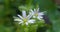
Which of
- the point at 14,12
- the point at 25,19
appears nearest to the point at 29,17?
the point at 25,19

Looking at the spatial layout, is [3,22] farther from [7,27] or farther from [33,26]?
[33,26]

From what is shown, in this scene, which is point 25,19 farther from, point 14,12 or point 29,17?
point 14,12

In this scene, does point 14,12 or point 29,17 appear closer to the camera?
point 29,17

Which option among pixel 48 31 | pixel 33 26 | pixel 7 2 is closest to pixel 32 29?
pixel 33 26

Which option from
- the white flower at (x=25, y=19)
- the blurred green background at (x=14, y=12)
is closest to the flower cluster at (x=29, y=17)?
the white flower at (x=25, y=19)

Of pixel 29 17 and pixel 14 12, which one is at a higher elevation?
pixel 14 12

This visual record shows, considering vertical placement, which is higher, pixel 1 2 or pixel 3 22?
pixel 1 2

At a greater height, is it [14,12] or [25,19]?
[14,12]

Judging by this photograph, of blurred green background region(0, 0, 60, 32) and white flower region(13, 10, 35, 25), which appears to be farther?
blurred green background region(0, 0, 60, 32)

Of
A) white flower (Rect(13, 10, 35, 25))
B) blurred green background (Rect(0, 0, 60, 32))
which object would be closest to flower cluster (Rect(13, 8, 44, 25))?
white flower (Rect(13, 10, 35, 25))

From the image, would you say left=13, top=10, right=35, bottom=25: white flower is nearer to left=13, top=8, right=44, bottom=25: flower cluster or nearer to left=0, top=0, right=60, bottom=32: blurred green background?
left=13, top=8, right=44, bottom=25: flower cluster

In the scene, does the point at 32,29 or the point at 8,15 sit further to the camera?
the point at 8,15
